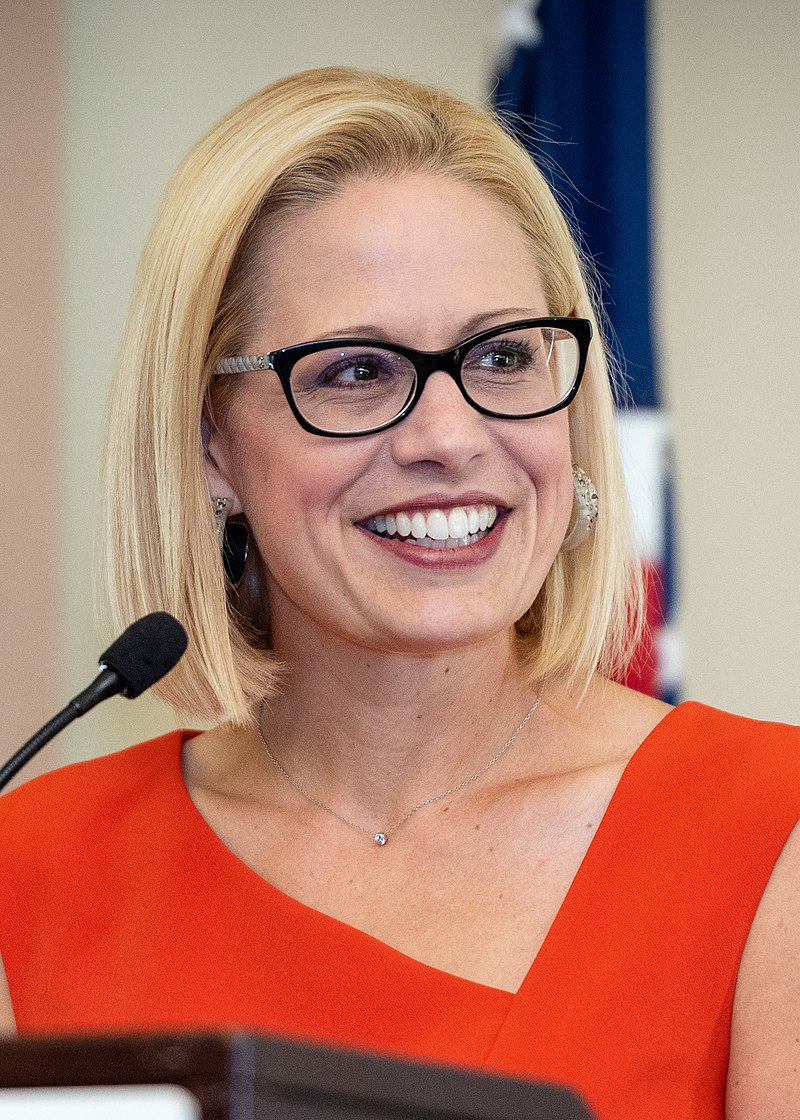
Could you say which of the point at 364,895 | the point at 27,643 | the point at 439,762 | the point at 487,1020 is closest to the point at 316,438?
the point at 439,762

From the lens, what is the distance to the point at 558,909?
149 centimetres

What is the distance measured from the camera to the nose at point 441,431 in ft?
4.89

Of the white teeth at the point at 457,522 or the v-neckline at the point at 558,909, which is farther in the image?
the white teeth at the point at 457,522

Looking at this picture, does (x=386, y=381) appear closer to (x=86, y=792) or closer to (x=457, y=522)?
(x=457, y=522)

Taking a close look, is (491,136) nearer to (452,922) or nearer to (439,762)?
(439,762)

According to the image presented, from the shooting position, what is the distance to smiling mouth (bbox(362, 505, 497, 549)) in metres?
1.55

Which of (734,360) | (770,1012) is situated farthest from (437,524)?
(734,360)

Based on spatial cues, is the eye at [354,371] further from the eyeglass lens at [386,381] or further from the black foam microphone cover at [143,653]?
the black foam microphone cover at [143,653]

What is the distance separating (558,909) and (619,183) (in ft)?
4.86

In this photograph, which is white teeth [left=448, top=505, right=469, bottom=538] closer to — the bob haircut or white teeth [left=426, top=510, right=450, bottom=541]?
white teeth [left=426, top=510, right=450, bottom=541]

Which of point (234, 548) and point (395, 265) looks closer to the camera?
point (395, 265)

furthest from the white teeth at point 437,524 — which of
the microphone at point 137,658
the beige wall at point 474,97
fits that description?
the beige wall at point 474,97

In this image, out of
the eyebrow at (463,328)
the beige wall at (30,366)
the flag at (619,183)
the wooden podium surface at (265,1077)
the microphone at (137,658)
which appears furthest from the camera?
the beige wall at (30,366)

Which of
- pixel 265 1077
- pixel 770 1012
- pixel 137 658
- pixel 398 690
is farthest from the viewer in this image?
pixel 398 690
